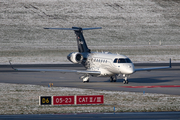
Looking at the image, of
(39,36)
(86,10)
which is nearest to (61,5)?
(86,10)

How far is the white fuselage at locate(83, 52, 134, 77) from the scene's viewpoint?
3532 cm

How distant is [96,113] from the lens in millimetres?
21938

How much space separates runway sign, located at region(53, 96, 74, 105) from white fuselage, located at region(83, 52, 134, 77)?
11.9 metres

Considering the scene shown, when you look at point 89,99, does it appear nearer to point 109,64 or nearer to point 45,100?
point 45,100

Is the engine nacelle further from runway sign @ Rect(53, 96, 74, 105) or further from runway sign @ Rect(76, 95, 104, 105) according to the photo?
runway sign @ Rect(53, 96, 74, 105)

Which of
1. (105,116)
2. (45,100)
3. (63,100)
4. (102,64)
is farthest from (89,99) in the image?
(102,64)

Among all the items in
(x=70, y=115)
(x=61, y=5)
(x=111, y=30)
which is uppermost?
(x=61, y=5)

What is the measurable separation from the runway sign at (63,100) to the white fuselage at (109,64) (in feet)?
39.0

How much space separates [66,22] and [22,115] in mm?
114573

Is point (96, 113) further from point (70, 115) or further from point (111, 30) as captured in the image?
point (111, 30)

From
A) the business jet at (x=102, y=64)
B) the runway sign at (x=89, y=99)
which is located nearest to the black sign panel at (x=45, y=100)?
the runway sign at (x=89, y=99)

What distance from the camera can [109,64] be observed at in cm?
3691

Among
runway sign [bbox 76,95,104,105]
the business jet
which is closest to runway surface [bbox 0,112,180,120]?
runway sign [bbox 76,95,104,105]

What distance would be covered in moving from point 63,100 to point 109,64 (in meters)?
13.6
